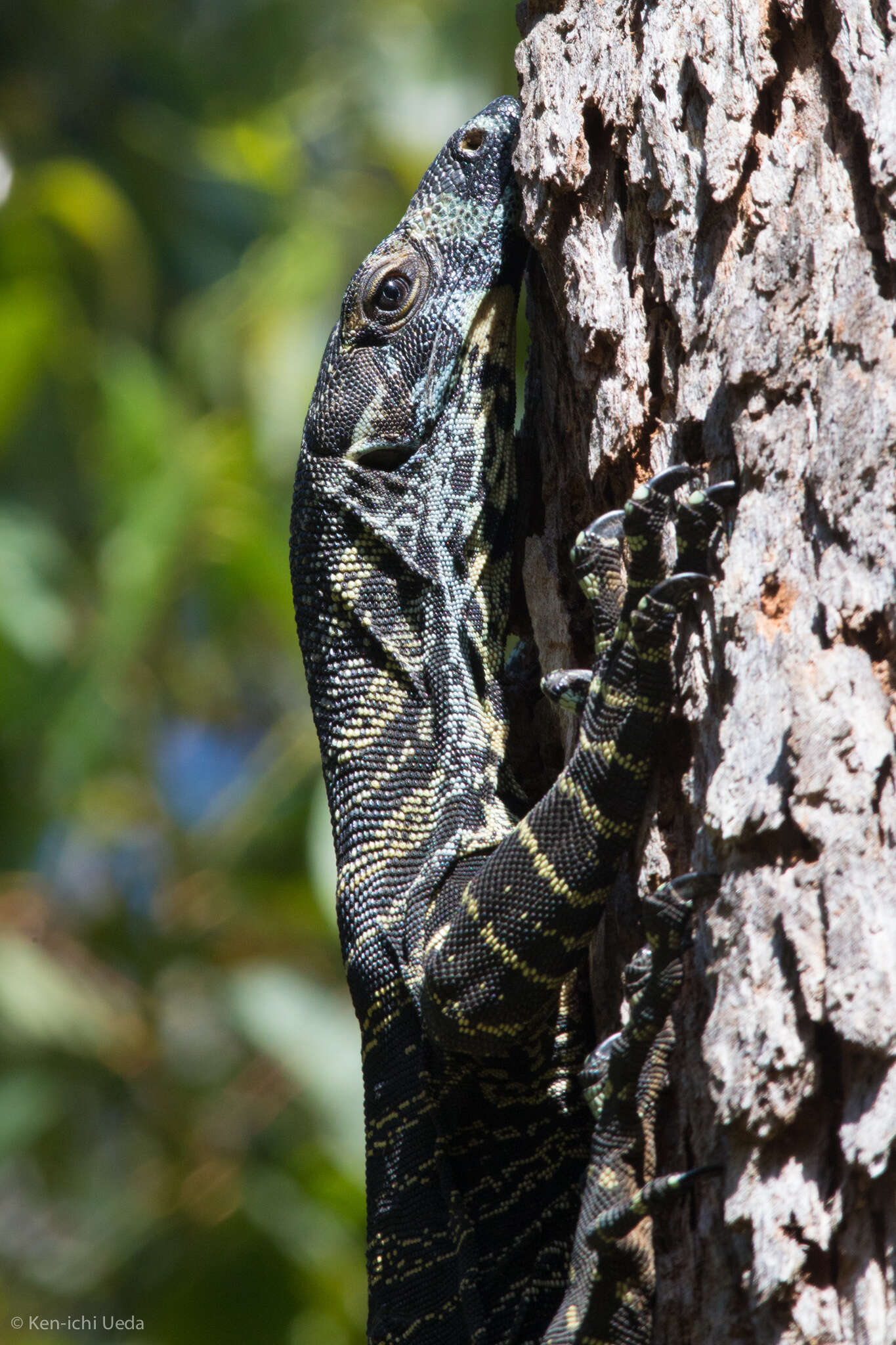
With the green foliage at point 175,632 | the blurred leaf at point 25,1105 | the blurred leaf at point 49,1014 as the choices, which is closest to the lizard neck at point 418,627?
the green foliage at point 175,632

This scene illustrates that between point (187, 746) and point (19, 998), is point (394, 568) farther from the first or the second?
point (187, 746)

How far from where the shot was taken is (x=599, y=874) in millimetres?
3234

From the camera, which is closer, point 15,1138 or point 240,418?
point 15,1138

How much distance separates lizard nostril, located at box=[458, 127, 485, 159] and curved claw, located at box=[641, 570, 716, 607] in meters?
2.12

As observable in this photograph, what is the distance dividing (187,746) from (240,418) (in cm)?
601

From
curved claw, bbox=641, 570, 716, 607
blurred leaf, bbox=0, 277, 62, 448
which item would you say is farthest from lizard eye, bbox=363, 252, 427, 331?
blurred leaf, bbox=0, 277, 62, 448

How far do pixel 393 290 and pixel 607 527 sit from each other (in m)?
1.56

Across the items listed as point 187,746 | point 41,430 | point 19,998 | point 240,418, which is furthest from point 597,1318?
point 187,746

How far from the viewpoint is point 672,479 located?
3006 mm

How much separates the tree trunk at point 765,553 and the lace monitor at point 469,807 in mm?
142

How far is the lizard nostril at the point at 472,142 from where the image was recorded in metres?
4.40

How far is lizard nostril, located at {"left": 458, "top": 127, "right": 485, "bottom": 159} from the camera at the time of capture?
4.40m
